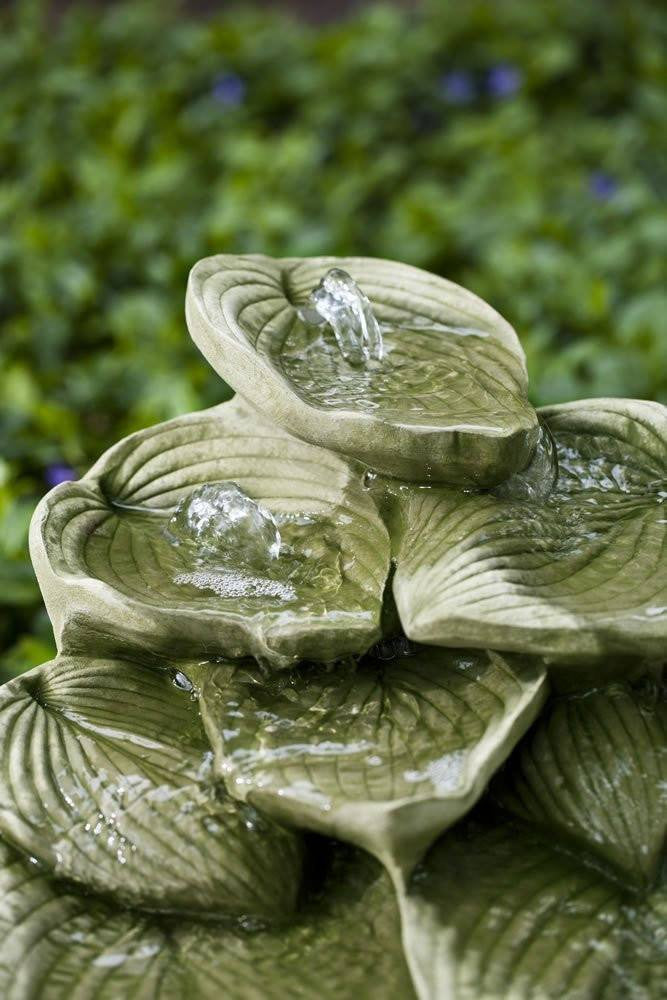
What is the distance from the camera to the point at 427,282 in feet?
4.70

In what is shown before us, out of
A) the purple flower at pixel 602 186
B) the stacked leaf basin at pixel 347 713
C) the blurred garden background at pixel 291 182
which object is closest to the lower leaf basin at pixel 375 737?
the stacked leaf basin at pixel 347 713

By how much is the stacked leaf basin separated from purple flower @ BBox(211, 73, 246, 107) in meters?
2.67

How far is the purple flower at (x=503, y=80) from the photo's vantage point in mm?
3941

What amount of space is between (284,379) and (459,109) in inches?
117

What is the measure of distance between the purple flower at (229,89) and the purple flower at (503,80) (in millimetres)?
755

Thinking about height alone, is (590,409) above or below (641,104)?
above

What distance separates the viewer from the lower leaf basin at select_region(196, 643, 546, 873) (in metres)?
0.99

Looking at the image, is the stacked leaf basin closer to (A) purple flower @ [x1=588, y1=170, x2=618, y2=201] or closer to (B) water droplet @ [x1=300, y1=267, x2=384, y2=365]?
(B) water droplet @ [x1=300, y1=267, x2=384, y2=365]

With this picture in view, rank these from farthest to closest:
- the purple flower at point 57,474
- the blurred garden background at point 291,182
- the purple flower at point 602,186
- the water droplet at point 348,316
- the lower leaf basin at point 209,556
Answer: the purple flower at point 602,186 < the blurred garden background at point 291,182 < the purple flower at point 57,474 < the water droplet at point 348,316 < the lower leaf basin at point 209,556

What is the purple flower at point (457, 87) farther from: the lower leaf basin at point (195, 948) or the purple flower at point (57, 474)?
the lower leaf basin at point (195, 948)

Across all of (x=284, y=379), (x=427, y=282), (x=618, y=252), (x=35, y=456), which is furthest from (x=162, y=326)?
(x=284, y=379)

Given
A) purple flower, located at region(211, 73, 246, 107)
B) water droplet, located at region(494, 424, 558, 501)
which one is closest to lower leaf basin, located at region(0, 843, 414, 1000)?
water droplet, located at region(494, 424, 558, 501)

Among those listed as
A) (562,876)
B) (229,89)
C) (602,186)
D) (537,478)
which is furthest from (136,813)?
(229,89)

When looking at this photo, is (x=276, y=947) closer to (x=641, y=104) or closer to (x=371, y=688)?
(x=371, y=688)
